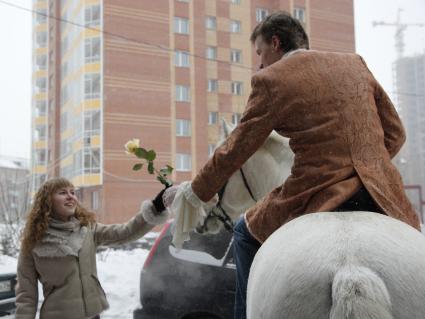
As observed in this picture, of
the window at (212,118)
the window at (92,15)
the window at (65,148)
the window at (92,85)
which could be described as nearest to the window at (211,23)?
the window at (212,118)

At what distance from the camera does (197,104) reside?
94.1ft

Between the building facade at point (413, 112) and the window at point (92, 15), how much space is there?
15581 mm

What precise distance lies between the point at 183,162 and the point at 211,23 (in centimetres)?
805

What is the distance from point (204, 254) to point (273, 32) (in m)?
2.54

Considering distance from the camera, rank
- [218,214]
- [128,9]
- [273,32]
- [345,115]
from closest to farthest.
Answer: [345,115] < [273,32] < [218,214] < [128,9]

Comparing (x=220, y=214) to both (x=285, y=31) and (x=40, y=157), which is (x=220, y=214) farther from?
(x=40, y=157)

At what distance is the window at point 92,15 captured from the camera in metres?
28.1

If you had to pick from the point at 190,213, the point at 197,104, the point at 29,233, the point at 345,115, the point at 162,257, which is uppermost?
the point at 197,104

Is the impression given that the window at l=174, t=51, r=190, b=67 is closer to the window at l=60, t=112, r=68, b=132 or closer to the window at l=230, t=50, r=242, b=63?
the window at l=230, t=50, r=242, b=63

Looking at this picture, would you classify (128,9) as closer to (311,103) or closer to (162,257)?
(162,257)

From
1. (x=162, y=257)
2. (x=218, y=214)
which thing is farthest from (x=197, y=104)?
(x=218, y=214)

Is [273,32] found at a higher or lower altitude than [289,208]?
higher

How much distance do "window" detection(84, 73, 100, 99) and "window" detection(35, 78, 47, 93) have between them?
11635mm

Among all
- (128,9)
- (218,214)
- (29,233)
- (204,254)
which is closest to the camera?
(218,214)
